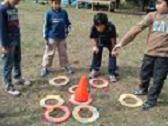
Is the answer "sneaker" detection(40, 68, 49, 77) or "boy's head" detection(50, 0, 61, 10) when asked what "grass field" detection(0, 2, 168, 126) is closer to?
"sneaker" detection(40, 68, 49, 77)

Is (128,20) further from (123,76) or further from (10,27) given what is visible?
(10,27)

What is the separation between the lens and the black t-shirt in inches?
301

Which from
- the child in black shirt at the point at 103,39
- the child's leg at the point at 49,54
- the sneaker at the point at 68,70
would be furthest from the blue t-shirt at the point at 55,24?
the sneaker at the point at 68,70

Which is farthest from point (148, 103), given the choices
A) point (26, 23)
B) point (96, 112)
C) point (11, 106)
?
point (26, 23)

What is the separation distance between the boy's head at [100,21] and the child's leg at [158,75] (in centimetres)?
129

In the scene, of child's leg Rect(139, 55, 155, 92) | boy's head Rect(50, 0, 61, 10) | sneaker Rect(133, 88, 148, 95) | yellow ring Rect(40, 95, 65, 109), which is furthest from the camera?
boy's head Rect(50, 0, 61, 10)

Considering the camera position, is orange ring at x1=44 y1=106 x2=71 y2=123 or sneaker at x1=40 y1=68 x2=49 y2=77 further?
sneaker at x1=40 y1=68 x2=49 y2=77

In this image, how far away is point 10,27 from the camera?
6.86 m

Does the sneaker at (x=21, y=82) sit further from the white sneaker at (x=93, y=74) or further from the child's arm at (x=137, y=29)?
the child's arm at (x=137, y=29)

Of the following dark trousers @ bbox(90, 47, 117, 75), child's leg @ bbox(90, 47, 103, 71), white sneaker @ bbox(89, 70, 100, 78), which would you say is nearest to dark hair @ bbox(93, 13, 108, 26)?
dark trousers @ bbox(90, 47, 117, 75)

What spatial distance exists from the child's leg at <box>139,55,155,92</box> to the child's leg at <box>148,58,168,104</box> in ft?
0.52

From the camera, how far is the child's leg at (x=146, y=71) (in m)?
6.71

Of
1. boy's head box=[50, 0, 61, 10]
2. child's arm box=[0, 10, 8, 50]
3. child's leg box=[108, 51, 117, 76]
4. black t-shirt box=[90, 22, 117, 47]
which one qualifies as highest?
boy's head box=[50, 0, 61, 10]

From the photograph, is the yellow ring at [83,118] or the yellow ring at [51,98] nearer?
the yellow ring at [83,118]
